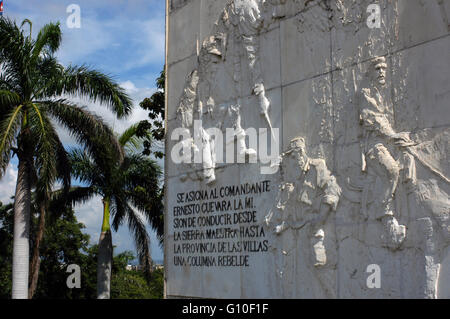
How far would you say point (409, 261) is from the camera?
738 centimetres

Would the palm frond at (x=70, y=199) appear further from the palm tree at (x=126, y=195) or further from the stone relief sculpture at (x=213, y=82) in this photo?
the stone relief sculpture at (x=213, y=82)

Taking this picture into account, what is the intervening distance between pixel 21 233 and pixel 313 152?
28.7 ft

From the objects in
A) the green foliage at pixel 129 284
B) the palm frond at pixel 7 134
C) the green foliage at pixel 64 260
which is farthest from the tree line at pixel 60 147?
the green foliage at pixel 129 284

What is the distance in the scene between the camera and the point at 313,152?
8.75 metres

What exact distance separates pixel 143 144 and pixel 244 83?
9.51m

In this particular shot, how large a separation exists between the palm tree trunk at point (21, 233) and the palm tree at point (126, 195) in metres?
3.84

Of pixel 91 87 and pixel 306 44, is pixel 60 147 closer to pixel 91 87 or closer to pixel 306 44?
pixel 91 87

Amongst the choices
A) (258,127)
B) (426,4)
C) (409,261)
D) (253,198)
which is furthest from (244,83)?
(409,261)

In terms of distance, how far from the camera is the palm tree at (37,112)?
47.3ft

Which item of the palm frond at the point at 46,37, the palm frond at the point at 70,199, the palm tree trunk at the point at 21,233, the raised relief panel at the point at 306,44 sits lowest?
the palm tree trunk at the point at 21,233

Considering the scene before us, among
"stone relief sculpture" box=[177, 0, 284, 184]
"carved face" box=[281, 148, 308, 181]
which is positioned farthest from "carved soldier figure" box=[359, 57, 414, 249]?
"stone relief sculpture" box=[177, 0, 284, 184]

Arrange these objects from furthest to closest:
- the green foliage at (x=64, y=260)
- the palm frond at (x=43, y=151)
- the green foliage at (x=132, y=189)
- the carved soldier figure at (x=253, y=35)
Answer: the green foliage at (x=64, y=260)
the green foliage at (x=132, y=189)
the palm frond at (x=43, y=151)
the carved soldier figure at (x=253, y=35)
